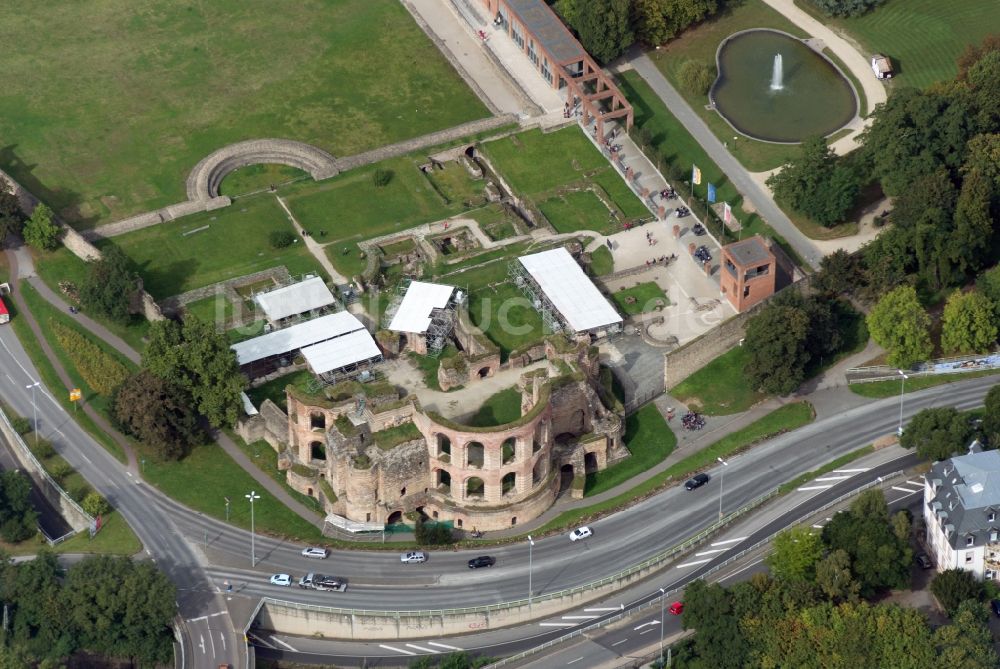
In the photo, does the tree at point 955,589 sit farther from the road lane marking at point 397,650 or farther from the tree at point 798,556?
the road lane marking at point 397,650

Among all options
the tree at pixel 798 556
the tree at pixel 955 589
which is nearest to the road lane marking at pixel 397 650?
the tree at pixel 798 556

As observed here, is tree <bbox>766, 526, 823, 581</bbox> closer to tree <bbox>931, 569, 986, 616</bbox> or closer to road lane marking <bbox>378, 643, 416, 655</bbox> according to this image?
tree <bbox>931, 569, 986, 616</bbox>

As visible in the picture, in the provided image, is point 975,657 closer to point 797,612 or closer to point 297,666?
point 797,612

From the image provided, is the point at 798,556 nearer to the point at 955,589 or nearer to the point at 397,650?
the point at 955,589

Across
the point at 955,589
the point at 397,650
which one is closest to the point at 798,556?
the point at 955,589

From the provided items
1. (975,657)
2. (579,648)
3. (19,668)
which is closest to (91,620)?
(19,668)
